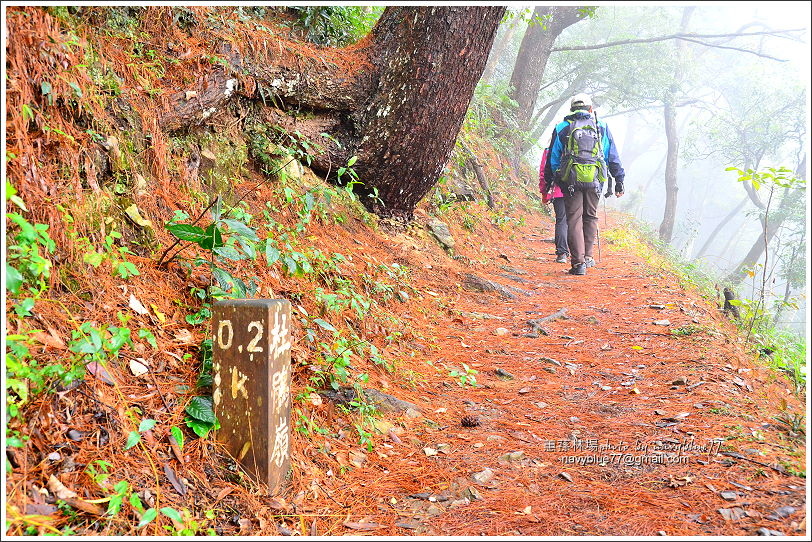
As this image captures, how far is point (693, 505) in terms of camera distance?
2205 mm

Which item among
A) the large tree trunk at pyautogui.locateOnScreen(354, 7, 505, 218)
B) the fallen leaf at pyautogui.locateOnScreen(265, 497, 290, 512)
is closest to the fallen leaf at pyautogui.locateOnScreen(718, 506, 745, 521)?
the fallen leaf at pyautogui.locateOnScreen(265, 497, 290, 512)

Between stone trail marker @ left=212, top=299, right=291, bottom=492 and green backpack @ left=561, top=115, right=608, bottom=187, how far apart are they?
17.7 feet

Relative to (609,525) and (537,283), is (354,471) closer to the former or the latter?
(609,525)

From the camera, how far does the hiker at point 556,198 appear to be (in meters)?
7.21

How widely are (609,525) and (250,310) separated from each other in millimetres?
1795

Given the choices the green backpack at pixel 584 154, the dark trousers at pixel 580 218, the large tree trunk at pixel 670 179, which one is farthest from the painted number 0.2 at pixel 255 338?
the large tree trunk at pixel 670 179

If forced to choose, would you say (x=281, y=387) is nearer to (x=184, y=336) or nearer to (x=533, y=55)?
(x=184, y=336)

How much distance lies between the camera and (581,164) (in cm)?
665

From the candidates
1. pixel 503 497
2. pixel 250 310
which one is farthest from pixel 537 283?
pixel 250 310

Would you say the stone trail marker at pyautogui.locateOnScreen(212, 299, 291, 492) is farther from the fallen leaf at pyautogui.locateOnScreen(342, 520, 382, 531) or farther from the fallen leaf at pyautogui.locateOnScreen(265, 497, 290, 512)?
the fallen leaf at pyautogui.locateOnScreen(342, 520, 382, 531)

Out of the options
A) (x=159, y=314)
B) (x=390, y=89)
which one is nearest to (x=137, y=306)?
A: (x=159, y=314)

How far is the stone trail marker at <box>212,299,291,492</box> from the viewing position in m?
2.23

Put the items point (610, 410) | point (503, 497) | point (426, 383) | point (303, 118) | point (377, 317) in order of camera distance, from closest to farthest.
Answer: point (503, 497), point (610, 410), point (426, 383), point (377, 317), point (303, 118)

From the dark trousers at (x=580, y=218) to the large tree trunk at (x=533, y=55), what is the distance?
25.8 ft
